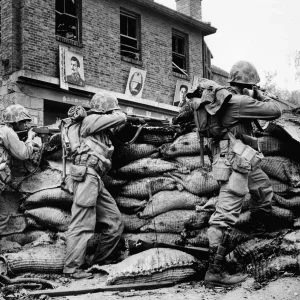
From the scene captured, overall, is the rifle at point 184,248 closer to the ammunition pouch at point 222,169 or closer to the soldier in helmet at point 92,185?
the soldier in helmet at point 92,185

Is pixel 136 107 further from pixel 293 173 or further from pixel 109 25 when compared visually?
pixel 293 173

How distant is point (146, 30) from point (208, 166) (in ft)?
30.4

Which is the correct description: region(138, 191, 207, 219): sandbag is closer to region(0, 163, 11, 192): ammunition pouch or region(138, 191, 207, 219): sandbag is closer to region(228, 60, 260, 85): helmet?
region(228, 60, 260, 85): helmet

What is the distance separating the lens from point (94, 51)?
40.0ft

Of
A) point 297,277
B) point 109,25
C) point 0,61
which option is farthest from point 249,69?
point 109,25

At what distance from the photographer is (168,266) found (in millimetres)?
4105

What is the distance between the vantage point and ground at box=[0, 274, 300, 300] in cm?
358

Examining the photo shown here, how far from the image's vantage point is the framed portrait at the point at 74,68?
11.4 m

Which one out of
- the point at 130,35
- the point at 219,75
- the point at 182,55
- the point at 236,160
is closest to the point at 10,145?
the point at 236,160

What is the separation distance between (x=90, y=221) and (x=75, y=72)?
289 inches

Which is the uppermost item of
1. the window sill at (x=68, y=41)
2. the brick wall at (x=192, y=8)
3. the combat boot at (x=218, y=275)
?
the brick wall at (x=192, y=8)

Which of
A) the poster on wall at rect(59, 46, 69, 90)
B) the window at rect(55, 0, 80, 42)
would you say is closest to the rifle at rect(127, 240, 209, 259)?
the poster on wall at rect(59, 46, 69, 90)

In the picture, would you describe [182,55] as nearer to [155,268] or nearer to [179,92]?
[179,92]

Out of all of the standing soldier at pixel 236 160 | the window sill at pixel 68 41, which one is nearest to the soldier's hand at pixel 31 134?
the standing soldier at pixel 236 160
